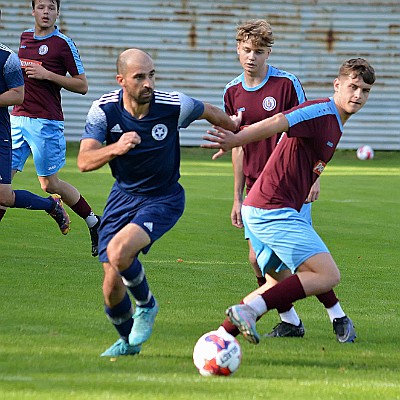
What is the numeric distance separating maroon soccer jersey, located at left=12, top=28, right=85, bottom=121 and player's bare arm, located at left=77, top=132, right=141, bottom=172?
4876mm

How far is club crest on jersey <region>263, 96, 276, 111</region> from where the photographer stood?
7.98m

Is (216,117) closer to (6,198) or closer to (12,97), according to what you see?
(12,97)

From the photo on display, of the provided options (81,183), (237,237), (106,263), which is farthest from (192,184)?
(106,263)

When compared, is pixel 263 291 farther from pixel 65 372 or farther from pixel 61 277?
pixel 61 277

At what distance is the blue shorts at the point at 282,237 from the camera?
21.2 feet

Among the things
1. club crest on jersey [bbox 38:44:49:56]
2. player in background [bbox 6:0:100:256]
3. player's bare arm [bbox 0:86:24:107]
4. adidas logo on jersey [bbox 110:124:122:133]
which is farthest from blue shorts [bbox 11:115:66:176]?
adidas logo on jersey [bbox 110:124:122:133]

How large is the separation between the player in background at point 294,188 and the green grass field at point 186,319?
452mm

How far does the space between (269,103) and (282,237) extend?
68.4 inches

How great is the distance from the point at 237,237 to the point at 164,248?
1435mm

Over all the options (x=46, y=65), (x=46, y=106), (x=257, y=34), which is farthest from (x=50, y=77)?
(x=257, y=34)

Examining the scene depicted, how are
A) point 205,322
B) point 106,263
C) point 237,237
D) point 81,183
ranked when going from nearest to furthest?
point 106,263, point 205,322, point 237,237, point 81,183

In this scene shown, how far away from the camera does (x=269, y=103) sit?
26.2ft

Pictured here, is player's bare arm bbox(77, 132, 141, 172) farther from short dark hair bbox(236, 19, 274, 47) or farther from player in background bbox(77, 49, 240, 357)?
short dark hair bbox(236, 19, 274, 47)

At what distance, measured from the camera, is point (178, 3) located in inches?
1222
